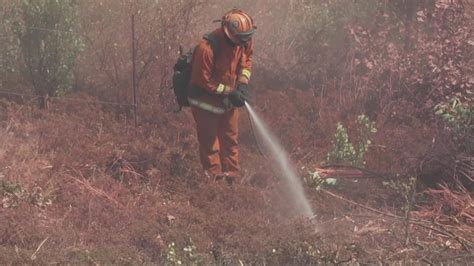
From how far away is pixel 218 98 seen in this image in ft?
18.7

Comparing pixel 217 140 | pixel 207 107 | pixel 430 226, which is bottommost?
pixel 430 226

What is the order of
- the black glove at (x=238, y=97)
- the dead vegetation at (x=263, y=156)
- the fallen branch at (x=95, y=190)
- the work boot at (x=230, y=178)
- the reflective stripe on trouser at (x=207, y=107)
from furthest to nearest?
the work boot at (x=230, y=178), the reflective stripe on trouser at (x=207, y=107), the black glove at (x=238, y=97), the fallen branch at (x=95, y=190), the dead vegetation at (x=263, y=156)

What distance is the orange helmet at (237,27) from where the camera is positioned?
5332mm

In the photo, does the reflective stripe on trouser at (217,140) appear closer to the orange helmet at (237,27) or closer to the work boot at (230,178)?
the work boot at (230,178)

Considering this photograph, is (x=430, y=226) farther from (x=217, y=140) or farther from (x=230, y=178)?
(x=217, y=140)

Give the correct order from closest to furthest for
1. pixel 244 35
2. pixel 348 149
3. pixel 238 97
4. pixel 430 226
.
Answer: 1. pixel 430 226
2. pixel 244 35
3. pixel 238 97
4. pixel 348 149

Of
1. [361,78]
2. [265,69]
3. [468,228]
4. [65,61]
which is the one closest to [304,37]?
[265,69]

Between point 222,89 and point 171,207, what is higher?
point 222,89

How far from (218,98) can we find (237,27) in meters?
0.68

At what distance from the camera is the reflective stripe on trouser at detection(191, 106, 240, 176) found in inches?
227

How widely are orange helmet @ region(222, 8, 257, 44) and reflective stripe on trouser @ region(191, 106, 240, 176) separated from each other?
28.3 inches

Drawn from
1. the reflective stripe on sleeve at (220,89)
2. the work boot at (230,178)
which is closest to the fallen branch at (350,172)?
the work boot at (230,178)

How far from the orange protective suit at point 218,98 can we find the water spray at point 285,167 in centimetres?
25

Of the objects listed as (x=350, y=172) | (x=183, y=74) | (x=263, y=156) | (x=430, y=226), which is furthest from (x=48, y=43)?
(x=430, y=226)
